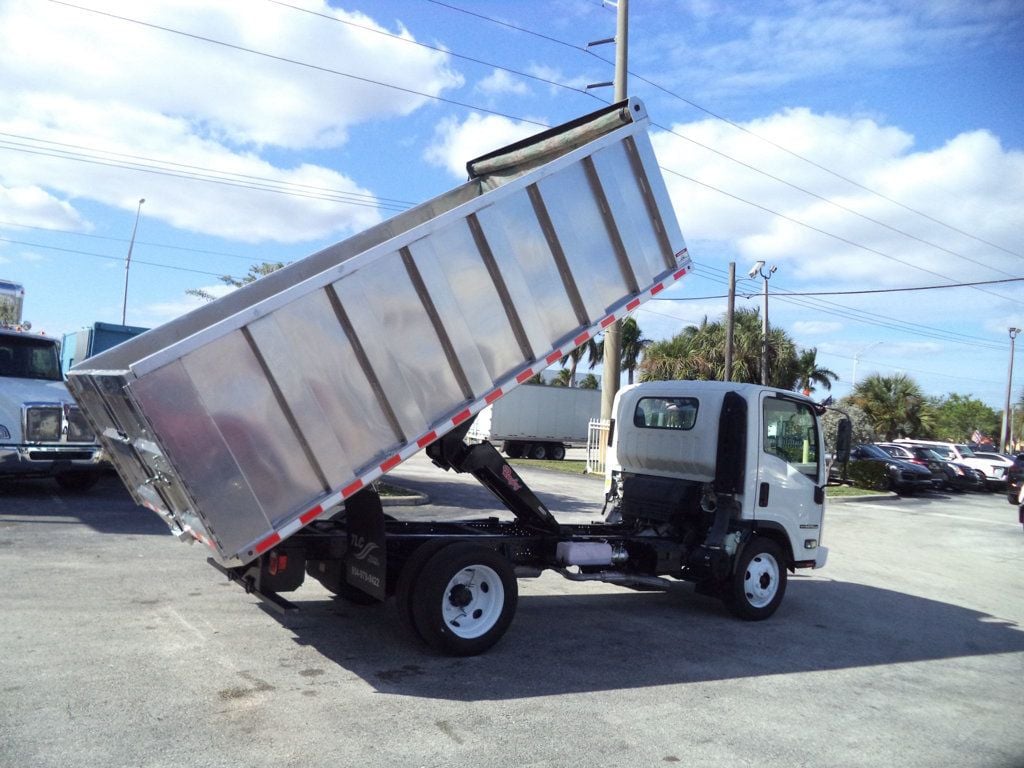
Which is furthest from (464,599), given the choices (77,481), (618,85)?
(618,85)

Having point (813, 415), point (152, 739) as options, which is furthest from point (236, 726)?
point (813, 415)

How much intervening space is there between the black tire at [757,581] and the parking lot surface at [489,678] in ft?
0.67

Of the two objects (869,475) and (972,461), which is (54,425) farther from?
(972,461)

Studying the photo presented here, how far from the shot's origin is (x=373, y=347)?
19.0 ft

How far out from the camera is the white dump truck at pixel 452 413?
208 inches

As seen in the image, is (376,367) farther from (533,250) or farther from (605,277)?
(605,277)

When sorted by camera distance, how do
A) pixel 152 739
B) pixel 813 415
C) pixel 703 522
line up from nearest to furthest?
pixel 152 739
pixel 703 522
pixel 813 415

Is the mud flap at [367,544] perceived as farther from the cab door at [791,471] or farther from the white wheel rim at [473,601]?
the cab door at [791,471]

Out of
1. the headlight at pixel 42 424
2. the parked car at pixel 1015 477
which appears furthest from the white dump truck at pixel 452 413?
the parked car at pixel 1015 477

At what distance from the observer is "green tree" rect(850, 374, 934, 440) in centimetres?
4566

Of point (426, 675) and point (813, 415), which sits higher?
point (813, 415)

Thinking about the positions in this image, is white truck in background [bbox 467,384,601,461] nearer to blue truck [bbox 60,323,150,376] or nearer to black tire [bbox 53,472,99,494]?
blue truck [bbox 60,323,150,376]

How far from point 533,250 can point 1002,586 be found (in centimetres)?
947

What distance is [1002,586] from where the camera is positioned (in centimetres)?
1188
